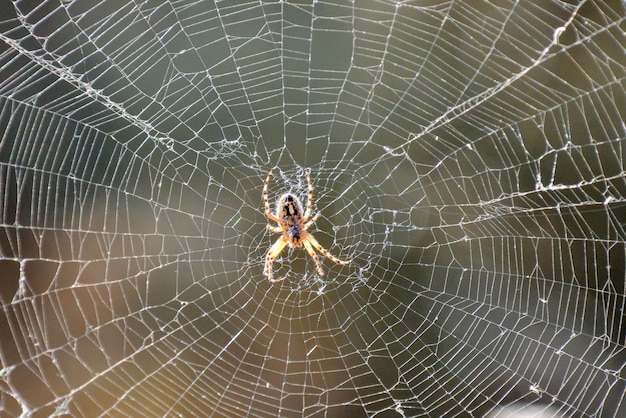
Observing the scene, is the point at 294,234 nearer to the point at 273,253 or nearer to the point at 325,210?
the point at 273,253

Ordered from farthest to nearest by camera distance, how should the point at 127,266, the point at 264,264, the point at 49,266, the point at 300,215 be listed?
the point at 127,266 < the point at 49,266 < the point at 264,264 < the point at 300,215

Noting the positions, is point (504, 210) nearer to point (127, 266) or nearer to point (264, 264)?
point (264, 264)

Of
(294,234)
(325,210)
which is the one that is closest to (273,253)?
(294,234)

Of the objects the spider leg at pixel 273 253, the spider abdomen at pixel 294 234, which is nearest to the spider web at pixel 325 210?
the spider leg at pixel 273 253

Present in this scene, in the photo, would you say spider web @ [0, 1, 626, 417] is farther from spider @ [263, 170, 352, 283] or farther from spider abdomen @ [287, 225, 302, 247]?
spider abdomen @ [287, 225, 302, 247]

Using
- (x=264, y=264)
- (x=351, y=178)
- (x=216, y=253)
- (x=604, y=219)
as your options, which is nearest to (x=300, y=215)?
(x=264, y=264)
